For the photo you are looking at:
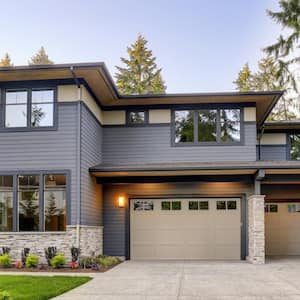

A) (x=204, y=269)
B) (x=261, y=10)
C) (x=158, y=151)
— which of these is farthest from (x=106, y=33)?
(x=204, y=269)

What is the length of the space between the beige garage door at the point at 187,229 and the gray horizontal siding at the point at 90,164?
60.4 inches

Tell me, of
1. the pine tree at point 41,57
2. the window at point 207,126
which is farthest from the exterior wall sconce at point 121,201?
the pine tree at point 41,57

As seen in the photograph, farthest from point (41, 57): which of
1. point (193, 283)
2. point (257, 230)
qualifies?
point (193, 283)

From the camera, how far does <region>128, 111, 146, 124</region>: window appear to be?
14883mm

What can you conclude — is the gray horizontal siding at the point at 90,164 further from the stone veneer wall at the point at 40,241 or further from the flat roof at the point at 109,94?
the flat roof at the point at 109,94

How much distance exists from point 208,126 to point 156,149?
184 cm

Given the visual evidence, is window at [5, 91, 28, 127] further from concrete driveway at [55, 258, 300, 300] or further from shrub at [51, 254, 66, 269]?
concrete driveway at [55, 258, 300, 300]

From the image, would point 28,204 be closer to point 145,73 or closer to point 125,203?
point 125,203

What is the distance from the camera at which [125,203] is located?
48.3ft

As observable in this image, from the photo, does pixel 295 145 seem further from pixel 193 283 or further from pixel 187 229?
pixel 193 283

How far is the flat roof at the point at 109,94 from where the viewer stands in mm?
11547

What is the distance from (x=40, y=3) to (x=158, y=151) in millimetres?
8096

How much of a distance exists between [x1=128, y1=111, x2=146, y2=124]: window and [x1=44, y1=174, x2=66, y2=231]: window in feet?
12.0

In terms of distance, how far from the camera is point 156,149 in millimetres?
14656
